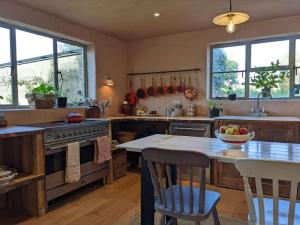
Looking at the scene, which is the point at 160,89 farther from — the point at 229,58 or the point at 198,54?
the point at 229,58

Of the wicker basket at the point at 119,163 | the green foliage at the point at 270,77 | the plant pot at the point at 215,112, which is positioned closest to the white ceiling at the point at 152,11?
the green foliage at the point at 270,77

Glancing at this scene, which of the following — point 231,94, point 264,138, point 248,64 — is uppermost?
point 248,64

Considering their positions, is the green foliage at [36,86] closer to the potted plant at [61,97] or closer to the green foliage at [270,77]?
the potted plant at [61,97]

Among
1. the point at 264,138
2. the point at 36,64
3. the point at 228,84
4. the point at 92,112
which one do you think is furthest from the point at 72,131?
the point at 228,84

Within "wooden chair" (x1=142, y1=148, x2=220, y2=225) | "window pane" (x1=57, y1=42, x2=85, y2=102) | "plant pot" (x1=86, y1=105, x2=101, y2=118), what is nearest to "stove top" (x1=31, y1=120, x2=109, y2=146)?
"plant pot" (x1=86, y1=105, x2=101, y2=118)

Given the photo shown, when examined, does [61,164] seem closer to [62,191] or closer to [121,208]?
[62,191]

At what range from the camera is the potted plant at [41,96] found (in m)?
2.97

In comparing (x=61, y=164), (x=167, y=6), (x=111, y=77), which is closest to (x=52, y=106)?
(x=61, y=164)

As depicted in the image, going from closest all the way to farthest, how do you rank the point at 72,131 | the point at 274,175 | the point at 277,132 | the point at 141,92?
the point at 274,175
the point at 72,131
the point at 277,132
the point at 141,92

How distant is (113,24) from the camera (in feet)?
12.0

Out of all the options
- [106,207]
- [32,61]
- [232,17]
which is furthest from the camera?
[32,61]

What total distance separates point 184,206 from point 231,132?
0.65 meters

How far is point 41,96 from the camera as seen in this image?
3018 mm

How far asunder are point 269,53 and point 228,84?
76 centimetres
